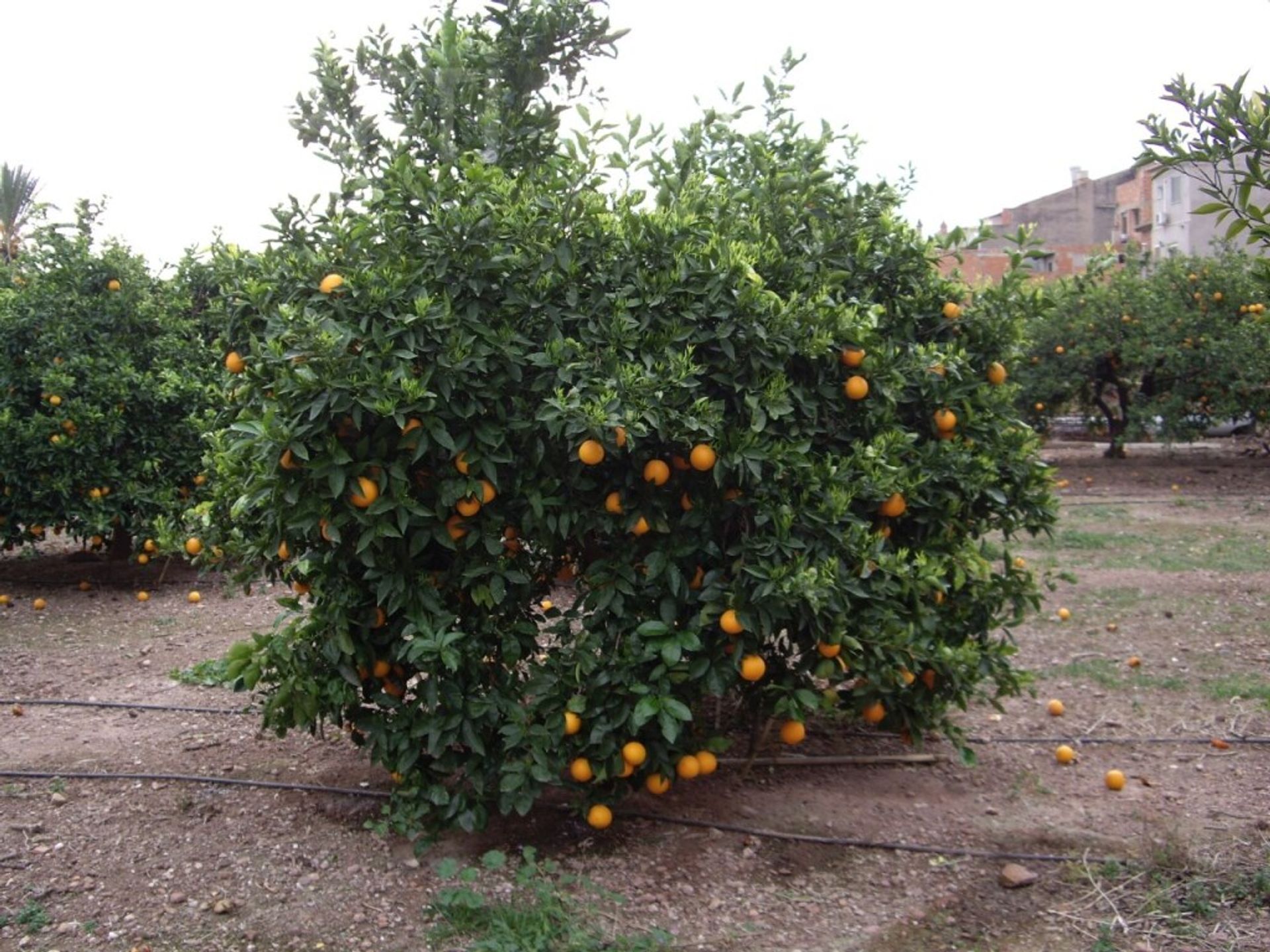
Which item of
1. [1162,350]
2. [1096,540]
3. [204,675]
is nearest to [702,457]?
[204,675]

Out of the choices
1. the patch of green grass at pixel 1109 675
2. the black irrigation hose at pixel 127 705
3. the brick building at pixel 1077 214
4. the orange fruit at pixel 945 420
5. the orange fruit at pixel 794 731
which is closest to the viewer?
the orange fruit at pixel 794 731

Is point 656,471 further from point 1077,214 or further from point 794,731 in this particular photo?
point 1077,214

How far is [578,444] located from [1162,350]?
1164cm

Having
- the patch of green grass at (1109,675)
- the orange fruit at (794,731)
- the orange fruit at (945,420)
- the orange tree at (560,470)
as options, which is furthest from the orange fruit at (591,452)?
the patch of green grass at (1109,675)

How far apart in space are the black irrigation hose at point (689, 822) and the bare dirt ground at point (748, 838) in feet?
0.09

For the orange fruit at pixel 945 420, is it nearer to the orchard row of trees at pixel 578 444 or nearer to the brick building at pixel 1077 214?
the orchard row of trees at pixel 578 444

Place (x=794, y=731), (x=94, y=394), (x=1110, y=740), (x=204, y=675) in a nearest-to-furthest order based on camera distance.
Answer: (x=794, y=731) < (x=1110, y=740) < (x=204, y=675) < (x=94, y=394)

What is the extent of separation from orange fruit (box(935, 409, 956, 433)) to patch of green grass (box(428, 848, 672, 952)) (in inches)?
75.2

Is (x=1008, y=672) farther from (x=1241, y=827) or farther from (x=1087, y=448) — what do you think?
(x=1087, y=448)

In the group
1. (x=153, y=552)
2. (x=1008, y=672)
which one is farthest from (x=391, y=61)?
(x=153, y=552)

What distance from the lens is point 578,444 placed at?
333 centimetres

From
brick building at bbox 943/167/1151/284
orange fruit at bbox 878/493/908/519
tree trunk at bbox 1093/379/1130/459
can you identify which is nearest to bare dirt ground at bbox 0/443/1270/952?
orange fruit at bbox 878/493/908/519

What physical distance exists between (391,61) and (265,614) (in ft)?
14.3

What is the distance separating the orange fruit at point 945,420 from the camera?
3.97 meters
